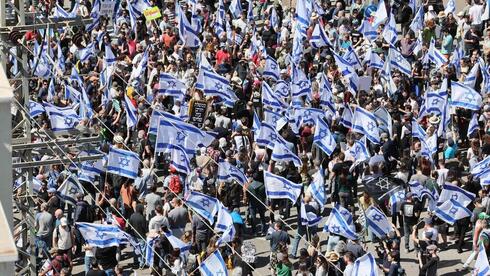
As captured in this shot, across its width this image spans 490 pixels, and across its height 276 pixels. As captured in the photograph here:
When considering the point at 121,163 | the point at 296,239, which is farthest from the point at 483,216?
the point at 121,163

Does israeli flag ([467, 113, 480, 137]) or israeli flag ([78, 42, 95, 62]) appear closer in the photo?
israeli flag ([467, 113, 480, 137])

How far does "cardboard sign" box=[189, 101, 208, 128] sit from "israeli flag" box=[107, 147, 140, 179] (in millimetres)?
6300

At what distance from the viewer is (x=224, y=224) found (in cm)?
3105

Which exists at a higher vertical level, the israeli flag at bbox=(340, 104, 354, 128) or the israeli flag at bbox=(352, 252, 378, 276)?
the israeli flag at bbox=(340, 104, 354, 128)

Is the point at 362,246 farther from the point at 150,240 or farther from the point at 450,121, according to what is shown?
the point at 450,121

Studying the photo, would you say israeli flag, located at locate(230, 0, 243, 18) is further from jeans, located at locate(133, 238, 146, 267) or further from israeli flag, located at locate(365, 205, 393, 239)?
israeli flag, located at locate(365, 205, 393, 239)

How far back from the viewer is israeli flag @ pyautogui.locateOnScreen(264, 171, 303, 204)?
3238 cm

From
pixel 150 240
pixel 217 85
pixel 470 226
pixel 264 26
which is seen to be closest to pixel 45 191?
pixel 150 240

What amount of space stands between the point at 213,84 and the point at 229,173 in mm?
4438

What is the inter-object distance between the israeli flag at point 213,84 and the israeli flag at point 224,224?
6.44m

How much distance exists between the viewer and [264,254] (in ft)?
110

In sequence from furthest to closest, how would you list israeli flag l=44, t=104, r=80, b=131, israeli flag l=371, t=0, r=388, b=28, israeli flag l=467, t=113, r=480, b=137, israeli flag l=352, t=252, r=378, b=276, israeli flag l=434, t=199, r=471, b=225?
israeli flag l=371, t=0, r=388, b=28 < israeli flag l=467, t=113, r=480, b=137 < israeli flag l=434, t=199, r=471, b=225 < israeli flag l=44, t=104, r=80, b=131 < israeli flag l=352, t=252, r=378, b=276

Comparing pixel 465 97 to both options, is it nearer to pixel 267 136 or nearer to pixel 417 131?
pixel 417 131

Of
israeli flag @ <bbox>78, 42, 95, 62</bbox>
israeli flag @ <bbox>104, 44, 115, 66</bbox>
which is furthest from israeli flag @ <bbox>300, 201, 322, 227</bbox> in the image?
israeli flag @ <bbox>78, 42, 95, 62</bbox>
